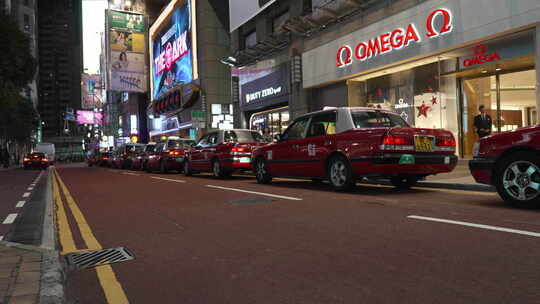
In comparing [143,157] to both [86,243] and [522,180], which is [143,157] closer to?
[86,243]

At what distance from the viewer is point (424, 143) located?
328 inches

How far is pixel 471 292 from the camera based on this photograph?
2.83 m

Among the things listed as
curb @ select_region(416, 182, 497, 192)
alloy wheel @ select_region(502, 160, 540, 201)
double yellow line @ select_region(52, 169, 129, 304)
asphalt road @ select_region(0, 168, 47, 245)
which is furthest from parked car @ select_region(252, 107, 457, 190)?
asphalt road @ select_region(0, 168, 47, 245)

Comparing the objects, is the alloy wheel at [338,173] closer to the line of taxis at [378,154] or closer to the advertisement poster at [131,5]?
the line of taxis at [378,154]

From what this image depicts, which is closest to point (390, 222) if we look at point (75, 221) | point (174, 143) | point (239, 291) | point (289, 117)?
point (239, 291)

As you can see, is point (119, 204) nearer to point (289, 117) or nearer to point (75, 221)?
point (75, 221)

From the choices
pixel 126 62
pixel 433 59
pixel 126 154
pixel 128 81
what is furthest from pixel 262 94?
pixel 126 62

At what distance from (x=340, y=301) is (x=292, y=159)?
24.9 feet

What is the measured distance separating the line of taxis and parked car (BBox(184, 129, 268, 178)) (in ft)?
4.85

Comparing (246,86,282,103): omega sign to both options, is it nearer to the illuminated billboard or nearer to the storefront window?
the storefront window

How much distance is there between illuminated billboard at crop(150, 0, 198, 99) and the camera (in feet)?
131

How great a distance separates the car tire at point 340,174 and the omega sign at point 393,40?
7899mm

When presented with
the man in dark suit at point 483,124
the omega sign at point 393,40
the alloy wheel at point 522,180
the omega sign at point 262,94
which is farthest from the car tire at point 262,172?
the omega sign at point 262,94

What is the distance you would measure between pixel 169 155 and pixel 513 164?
50.7ft
